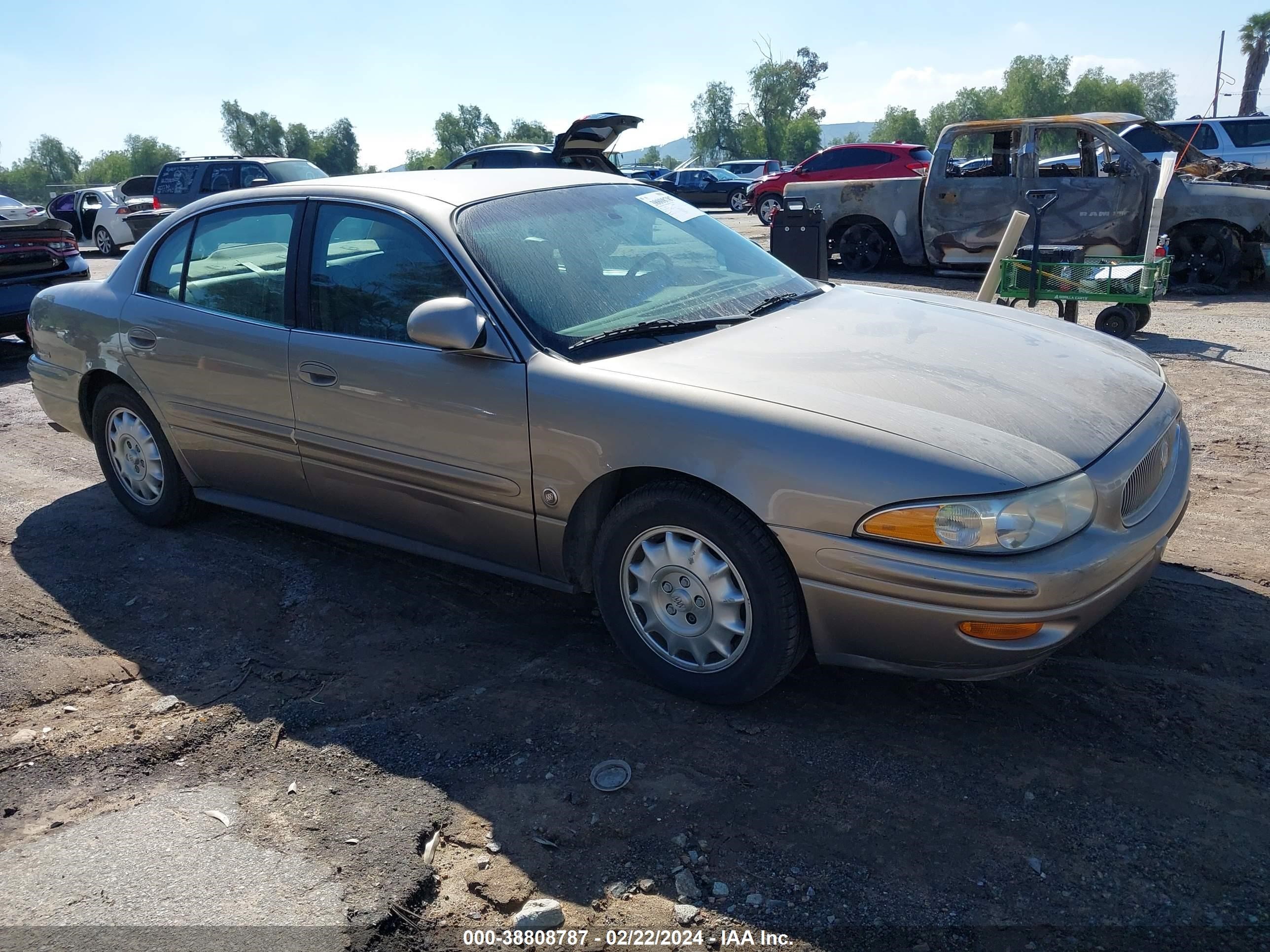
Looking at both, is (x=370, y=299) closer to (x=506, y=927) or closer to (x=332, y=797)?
(x=332, y=797)

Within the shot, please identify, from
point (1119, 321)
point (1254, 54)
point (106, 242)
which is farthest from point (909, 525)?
point (1254, 54)

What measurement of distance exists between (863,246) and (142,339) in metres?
10.1

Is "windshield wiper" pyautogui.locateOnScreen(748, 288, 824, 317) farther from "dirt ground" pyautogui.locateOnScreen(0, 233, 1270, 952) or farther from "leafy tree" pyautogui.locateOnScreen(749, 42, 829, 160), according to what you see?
"leafy tree" pyautogui.locateOnScreen(749, 42, 829, 160)

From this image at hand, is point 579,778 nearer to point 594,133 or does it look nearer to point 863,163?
point 594,133

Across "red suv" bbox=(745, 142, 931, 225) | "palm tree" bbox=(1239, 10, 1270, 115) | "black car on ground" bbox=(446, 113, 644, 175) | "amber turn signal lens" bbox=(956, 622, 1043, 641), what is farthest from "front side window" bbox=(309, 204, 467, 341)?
"palm tree" bbox=(1239, 10, 1270, 115)

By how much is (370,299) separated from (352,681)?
1.40m

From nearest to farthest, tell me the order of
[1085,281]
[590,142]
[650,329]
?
[650,329]
[1085,281]
[590,142]

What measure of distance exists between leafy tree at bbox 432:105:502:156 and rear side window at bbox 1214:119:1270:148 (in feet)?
329

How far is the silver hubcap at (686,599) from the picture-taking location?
3.00 metres

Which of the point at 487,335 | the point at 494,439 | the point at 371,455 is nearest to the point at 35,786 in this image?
the point at 371,455

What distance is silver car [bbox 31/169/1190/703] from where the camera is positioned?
271 cm

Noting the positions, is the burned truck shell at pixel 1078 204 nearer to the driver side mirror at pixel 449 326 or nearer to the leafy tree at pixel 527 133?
the driver side mirror at pixel 449 326

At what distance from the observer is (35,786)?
9.85ft

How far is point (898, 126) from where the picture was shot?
92188 millimetres
